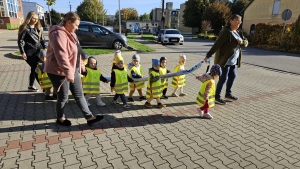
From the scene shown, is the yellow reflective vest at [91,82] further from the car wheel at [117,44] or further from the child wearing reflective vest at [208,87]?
the car wheel at [117,44]

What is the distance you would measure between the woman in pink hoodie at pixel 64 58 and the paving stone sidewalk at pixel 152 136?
0.71 meters

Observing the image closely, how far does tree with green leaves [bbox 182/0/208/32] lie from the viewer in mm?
51688

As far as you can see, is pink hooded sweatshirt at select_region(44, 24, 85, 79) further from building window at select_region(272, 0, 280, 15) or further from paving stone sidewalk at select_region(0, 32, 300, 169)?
building window at select_region(272, 0, 280, 15)

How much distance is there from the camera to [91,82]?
14.9ft

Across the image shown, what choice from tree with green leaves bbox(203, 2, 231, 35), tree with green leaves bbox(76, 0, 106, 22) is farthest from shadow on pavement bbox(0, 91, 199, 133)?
tree with green leaves bbox(76, 0, 106, 22)

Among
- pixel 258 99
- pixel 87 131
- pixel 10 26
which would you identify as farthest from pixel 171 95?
pixel 10 26

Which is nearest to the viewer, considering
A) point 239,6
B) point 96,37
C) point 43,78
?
point 43,78

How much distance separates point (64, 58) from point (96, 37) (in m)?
12.1

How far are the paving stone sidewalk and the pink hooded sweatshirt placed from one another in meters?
1.11

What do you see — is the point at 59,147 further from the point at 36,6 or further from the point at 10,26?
the point at 36,6

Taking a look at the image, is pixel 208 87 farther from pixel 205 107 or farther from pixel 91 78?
pixel 91 78

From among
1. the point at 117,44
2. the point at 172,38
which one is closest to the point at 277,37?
the point at 172,38

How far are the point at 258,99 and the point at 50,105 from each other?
5300 millimetres

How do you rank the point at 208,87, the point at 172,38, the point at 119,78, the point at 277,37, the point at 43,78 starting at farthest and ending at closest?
the point at 172,38 < the point at 277,37 < the point at 43,78 < the point at 119,78 < the point at 208,87
